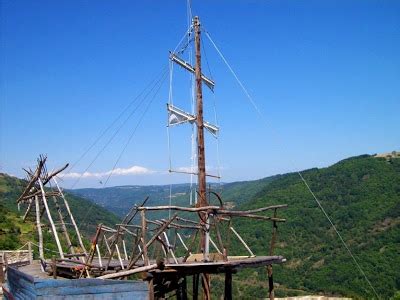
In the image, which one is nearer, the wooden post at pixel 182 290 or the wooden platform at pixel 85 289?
the wooden platform at pixel 85 289

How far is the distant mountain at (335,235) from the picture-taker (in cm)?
4931

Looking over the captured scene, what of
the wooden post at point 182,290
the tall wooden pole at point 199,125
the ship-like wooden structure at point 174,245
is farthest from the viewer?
the tall wooden pole at point 199,125

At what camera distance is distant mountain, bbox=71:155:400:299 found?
1941 inches

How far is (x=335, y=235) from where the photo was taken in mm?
64062

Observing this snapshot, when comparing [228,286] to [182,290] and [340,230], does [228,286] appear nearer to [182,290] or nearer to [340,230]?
[182,290]

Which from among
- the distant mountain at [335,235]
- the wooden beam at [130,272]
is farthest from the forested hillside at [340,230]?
the wooden beam at [130,272]

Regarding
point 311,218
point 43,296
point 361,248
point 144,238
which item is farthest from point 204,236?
point 311,218

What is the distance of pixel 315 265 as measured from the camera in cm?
5691

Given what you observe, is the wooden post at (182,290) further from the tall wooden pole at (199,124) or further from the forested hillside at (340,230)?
the forested hillside at (340,230)

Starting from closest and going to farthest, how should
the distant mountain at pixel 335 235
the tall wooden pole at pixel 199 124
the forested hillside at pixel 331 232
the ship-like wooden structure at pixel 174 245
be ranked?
the ship-like wooden structure at pixel 174 245 → the tall wooden pole at pixel 199 124 → the forested hillside at pixel 331 232 → the distant mountain at pixel 335 235

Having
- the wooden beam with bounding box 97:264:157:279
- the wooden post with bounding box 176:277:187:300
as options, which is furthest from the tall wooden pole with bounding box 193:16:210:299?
the wooden beam with bounding box 97:264:157:279

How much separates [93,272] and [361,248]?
1909 inches

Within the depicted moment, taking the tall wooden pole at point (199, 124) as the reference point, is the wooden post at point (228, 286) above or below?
below

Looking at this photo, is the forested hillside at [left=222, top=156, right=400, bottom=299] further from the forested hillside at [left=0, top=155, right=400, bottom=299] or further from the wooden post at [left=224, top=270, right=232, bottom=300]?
the wooden post at [left=224, top=270, right=232, bottom=300]
